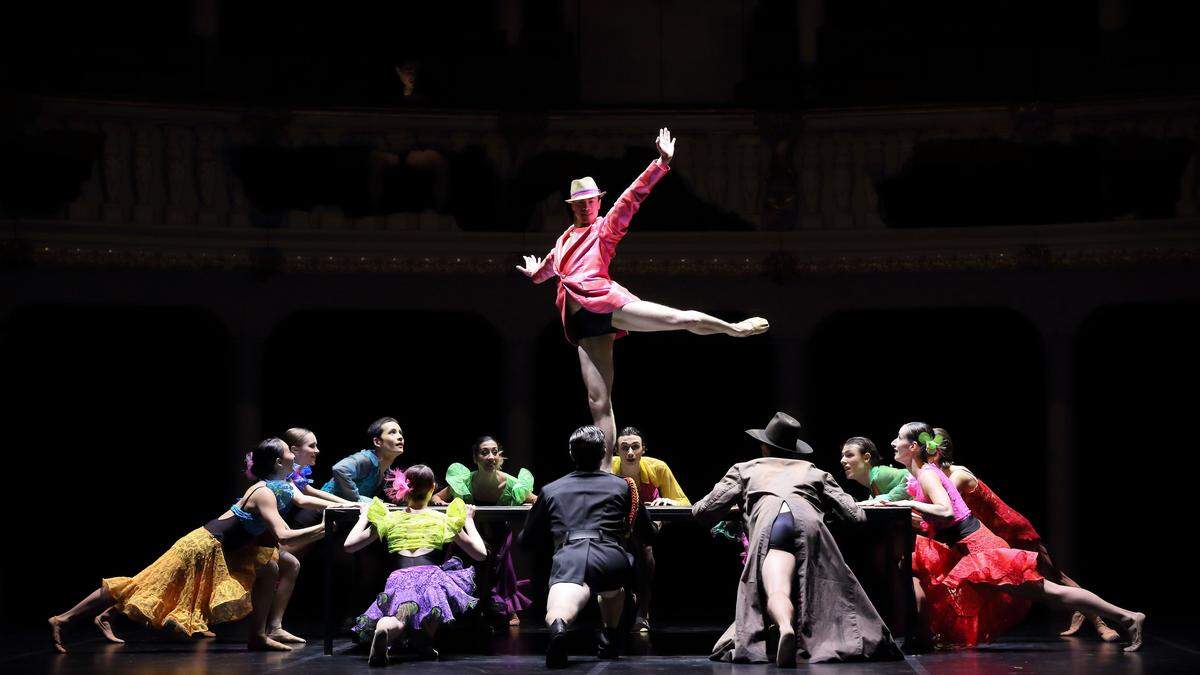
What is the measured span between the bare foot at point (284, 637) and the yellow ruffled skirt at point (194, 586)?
0.89 feet

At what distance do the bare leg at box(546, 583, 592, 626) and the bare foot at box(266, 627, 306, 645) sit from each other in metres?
1.76

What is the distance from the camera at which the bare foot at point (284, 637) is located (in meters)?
7.45

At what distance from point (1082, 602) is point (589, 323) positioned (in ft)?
8.76

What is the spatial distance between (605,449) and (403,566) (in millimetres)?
1051

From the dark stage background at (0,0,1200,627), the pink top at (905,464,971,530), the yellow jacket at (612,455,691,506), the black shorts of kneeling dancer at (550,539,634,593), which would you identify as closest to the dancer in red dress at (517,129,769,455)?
the black shorts of kneeling dancer at (550,539,634,593)

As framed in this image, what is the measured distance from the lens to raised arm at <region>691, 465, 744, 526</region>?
669cm

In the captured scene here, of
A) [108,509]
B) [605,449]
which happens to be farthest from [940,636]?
[108,509]

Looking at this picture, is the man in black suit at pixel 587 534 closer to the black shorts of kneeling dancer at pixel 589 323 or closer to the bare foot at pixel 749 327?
the black shorts of kneeling dancer at pixel 589 323

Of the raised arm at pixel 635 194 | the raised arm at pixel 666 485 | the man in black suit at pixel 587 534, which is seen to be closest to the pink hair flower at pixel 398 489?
the man in black suit at pixel 587 534

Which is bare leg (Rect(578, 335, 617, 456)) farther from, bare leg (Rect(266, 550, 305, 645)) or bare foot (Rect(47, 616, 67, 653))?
bare foot (Rect(47, 616, 67, 653))

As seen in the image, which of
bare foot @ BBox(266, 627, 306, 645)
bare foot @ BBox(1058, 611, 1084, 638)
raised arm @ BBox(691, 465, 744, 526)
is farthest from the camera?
bare foot @ BBox(1058, 611, 1084, 638)

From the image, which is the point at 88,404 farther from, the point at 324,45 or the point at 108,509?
the point at 324,45

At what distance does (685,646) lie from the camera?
7.35 m

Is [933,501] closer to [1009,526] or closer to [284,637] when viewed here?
[1009,526]
